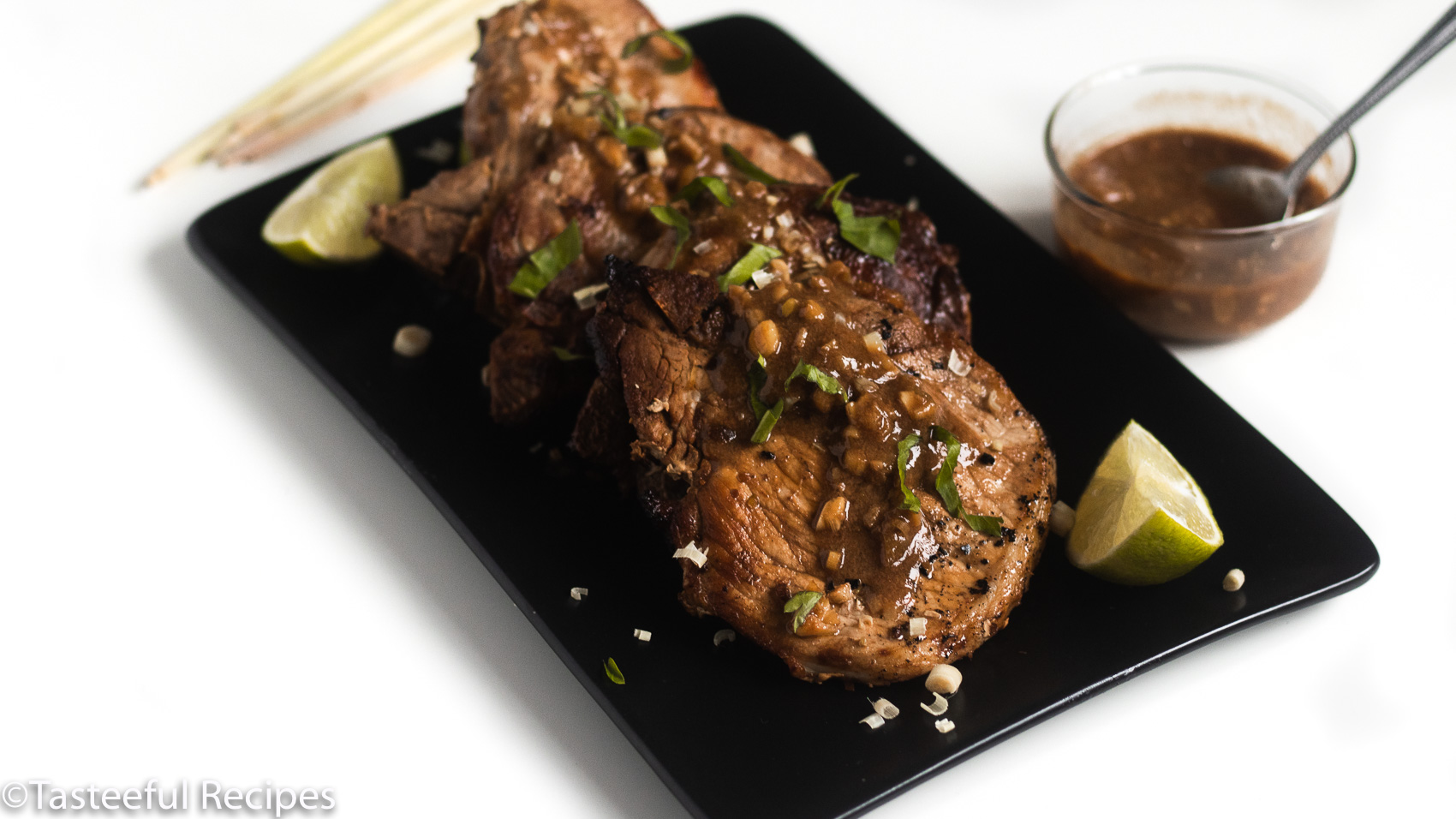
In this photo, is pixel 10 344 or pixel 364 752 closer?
pixel 364 752

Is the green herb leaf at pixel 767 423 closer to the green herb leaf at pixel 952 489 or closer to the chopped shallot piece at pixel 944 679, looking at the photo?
the green herb leaf at pixel 952 489

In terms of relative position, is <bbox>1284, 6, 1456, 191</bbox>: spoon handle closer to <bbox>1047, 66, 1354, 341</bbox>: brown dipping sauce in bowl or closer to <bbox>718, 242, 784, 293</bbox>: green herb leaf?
<bbox>1047, 66, 1354, 341</bbox>: brown dipping sauce in bowl

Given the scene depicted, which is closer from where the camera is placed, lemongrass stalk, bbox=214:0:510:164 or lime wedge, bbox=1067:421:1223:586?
lime wedge, bbox=1067:421:1223:586

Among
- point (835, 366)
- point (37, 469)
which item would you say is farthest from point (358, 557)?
point (835, 366)

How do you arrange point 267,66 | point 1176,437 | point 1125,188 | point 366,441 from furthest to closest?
point 267,66, point 1125,188, point 366,441, point 1176,437

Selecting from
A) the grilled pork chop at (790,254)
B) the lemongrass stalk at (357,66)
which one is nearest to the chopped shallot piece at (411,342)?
the grilled pork chop at (790,254)

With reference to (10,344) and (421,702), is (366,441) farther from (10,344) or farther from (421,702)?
(10,344)

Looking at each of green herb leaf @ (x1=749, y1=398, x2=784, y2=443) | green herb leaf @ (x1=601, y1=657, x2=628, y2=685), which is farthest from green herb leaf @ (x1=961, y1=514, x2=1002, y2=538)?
green herb leaf @ (x1=601, y1=657, x2=628, y2=685)
